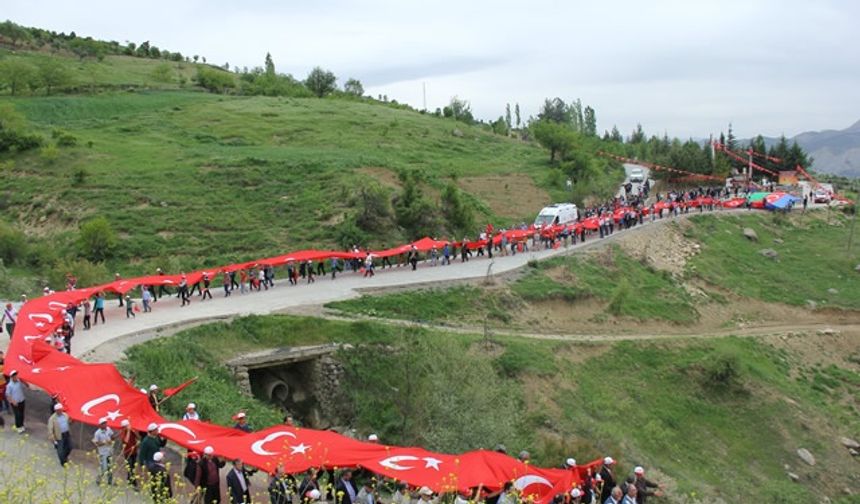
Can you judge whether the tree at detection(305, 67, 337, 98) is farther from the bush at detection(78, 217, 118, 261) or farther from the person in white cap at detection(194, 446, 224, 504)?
the person in white cap at detection(194, 446, 224, 504)

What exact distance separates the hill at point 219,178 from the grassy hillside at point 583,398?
52.4ft

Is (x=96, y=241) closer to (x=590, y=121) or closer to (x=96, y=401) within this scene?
(x=96, y=401)

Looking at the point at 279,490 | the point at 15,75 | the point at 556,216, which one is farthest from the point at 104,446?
the point at 15,75

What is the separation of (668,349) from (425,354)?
48.2 ft

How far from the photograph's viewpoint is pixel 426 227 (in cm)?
5128

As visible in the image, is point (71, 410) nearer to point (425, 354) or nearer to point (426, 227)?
point (425, 354)

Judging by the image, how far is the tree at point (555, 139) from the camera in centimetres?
8069

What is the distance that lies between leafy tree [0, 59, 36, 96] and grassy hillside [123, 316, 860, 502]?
62781 millimetres

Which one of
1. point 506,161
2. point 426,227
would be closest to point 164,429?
point 426,227

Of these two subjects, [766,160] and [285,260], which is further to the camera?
[766,160]

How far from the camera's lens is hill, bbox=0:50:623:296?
47844mm

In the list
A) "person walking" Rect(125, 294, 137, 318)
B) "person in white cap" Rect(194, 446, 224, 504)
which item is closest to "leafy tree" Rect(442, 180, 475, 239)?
"person walking" Rect(125, 294, 137, 318)

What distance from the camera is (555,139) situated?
80.5 metres

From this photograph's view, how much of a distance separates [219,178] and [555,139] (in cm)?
3670
